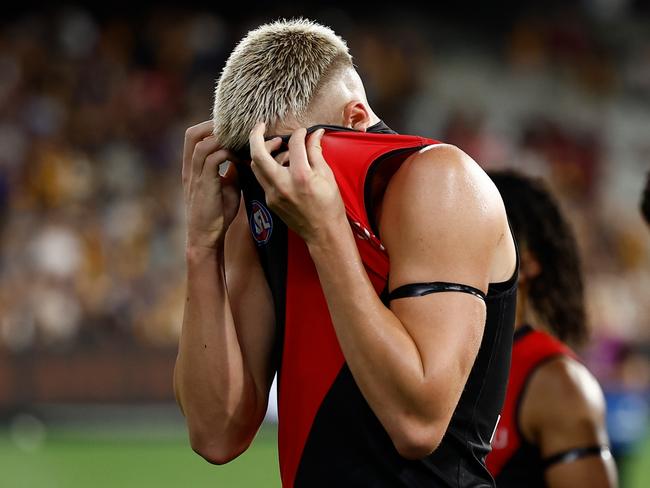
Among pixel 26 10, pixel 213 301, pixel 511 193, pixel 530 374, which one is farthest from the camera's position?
pixel 26 10

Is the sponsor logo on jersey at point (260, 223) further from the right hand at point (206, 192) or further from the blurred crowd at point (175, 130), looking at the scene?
the blurred crowd at point (175, 130)

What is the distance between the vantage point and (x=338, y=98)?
8.50ft

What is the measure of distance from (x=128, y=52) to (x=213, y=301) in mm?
14979

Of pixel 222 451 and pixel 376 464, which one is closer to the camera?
pixel 376 464

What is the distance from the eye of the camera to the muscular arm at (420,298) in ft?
7.49

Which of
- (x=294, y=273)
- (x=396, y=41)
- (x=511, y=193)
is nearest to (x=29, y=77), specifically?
(x=396, y=41)

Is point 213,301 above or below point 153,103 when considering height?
above

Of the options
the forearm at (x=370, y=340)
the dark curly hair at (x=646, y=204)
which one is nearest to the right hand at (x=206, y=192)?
the forearm at (x=370, y=340)

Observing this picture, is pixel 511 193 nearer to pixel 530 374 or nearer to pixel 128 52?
pixel 530 374

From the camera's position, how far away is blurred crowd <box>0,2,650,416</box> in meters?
14.0

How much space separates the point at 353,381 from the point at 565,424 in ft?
4.19

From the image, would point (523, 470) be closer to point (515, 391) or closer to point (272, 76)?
point (515, 391)

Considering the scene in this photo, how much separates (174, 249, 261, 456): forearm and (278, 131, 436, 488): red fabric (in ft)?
0.53

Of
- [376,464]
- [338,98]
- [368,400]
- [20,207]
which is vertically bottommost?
[20,207]
